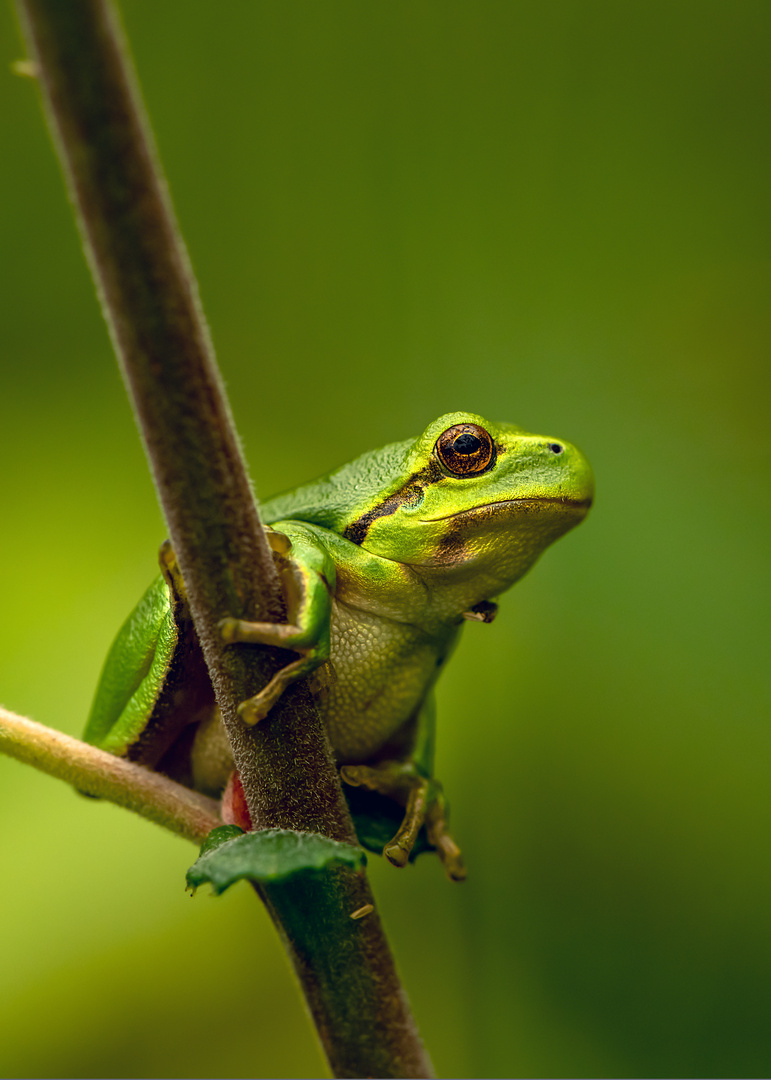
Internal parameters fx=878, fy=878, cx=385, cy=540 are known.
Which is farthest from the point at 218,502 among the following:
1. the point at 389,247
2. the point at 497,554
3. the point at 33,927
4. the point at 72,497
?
the point at 389,247

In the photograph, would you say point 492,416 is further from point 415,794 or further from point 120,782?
point 120,782

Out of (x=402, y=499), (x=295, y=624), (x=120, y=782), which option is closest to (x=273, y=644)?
(x=295, y=624)

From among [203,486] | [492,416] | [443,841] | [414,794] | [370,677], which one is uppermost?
[203,486]

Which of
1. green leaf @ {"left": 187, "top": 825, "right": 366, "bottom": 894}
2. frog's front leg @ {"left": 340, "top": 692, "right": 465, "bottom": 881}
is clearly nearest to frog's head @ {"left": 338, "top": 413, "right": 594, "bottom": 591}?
frog's front leg @ {"left": 340, "top": 692, "right": 465, "bottom": 881}

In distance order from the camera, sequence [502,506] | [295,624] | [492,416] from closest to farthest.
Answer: [295,624], [502,506], [492,416]

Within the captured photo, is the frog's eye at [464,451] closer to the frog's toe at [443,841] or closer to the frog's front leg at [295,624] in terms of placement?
the frog's front leg at [295,624]

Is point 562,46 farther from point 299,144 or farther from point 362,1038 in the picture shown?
point 362,1038

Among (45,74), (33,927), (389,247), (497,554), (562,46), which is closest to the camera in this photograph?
(45,74)
